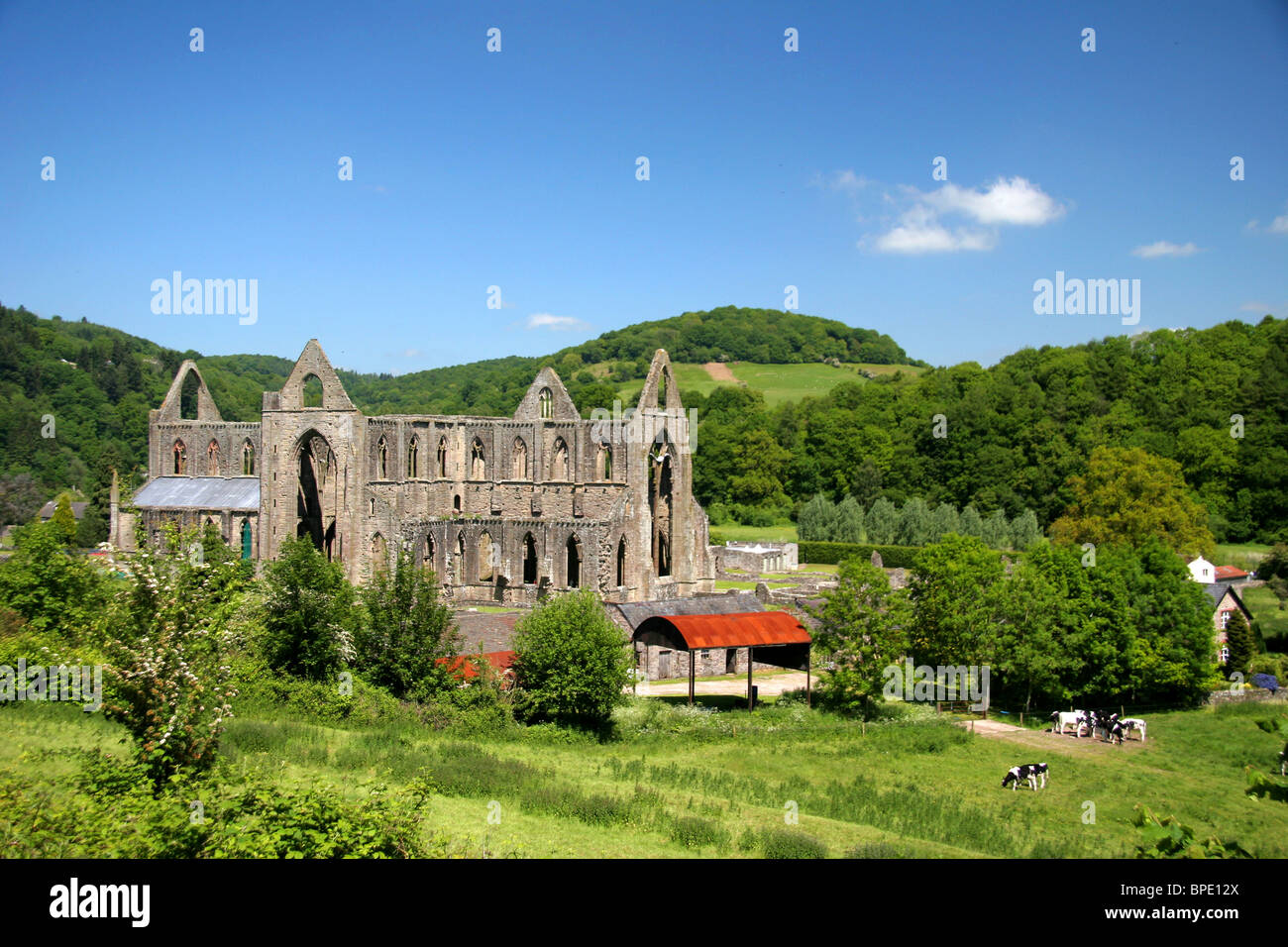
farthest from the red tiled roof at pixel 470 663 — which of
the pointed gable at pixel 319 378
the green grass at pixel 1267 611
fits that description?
the green grass at pixel 1267 611

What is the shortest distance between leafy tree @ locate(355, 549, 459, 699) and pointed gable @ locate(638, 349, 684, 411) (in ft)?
57.5

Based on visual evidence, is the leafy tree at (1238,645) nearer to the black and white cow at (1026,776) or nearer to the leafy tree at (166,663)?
the black and white cow at (1026,776)

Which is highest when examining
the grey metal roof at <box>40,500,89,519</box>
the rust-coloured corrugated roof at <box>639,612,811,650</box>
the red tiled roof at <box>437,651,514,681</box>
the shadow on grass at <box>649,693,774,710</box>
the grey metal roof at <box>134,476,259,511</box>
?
the grey metal roof at <box>134,476,259,511</box>

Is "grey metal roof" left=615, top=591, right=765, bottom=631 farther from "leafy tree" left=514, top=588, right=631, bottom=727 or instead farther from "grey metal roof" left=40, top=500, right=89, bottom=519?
"grey metal roof" left=40, top=500, right=89, bottom=519

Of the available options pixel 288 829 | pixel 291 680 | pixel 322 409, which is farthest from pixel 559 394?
pixel 288 829

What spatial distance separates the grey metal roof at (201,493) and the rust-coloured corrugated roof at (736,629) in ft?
104

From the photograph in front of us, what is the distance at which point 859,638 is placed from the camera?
3134 centimetres

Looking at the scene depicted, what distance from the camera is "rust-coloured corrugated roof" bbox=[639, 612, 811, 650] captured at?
102ft

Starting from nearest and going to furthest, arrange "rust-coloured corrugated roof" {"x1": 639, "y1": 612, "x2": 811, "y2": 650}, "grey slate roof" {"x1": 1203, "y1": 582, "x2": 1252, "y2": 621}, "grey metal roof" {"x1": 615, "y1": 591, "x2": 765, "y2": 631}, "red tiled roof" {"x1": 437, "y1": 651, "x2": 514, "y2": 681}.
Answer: "red tiled roof" {"x1": 437, "y1": 651, "x2": 514, "y2": 681} < "rust-coloured corrugated roof" {"x1": 639, "y1": 612, "x2": 811, "y2": 650} < "grey metal roof" {"x1": 615, "y1": 591, "x2": 765, "y2": 631} < "grey slate roof" {"x1": 1203, "y1": 582, "x2": 1252, "y2": 621}

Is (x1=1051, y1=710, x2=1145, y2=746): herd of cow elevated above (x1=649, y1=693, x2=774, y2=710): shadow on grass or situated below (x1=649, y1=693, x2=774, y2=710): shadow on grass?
below

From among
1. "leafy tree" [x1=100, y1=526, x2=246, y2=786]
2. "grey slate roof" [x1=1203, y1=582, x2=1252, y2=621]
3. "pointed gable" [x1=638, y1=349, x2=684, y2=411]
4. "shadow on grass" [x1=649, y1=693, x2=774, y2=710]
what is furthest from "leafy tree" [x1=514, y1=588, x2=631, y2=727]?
"grey slate roof" [x1=1203, y1=582, x2=1252, y2=621]

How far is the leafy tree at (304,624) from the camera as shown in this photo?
91.8 ft
